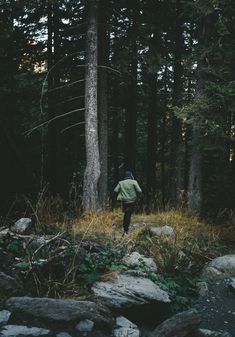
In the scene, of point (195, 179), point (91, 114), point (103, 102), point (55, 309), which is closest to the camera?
point (55, 309)

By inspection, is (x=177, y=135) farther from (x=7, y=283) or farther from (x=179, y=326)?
(x=7, y=283)

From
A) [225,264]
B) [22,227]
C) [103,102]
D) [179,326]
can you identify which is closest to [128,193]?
[225,264]

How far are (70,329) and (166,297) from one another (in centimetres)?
224

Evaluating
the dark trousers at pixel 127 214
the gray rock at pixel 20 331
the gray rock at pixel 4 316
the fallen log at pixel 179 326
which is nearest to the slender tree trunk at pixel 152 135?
the dark trousers at pixel 127 214

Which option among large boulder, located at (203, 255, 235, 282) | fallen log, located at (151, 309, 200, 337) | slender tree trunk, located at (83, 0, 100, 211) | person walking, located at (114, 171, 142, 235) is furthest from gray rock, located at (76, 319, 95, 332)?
slender tree trunk, located at (83, 0, 100, 211)

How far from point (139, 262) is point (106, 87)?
8.83 meters

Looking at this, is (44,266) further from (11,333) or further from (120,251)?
(120,251)

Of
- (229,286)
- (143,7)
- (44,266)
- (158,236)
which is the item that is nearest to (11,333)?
(44,266)

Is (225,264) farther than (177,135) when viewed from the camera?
No

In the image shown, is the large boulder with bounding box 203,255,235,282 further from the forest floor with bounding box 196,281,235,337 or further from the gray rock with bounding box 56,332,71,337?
the gray rock with bounding box 56,332,71,337

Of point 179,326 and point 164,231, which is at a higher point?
point 164,231

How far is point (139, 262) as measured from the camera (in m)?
8.72

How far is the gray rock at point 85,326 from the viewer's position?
5667mm

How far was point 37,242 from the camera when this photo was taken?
770 centimetres
